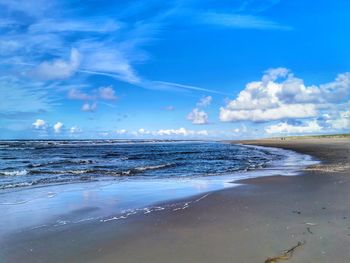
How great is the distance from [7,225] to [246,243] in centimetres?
592

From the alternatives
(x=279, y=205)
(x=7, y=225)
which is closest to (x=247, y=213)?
(x=279, y=205)

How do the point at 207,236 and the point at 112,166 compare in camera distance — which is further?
the point at 112,166

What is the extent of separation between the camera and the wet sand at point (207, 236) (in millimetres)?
5945

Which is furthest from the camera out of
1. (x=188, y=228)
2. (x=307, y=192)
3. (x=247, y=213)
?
(x=307, y=192)

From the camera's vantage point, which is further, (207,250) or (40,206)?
(40,206)

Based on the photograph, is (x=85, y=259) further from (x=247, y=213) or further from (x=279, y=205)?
(x=279, y=205)

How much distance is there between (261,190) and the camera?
43.3 feet

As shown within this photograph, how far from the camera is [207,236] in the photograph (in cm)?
704

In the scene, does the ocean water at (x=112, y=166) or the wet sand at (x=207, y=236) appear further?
the ocean water at (x=112, y=166)

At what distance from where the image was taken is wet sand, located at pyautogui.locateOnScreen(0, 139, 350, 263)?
234 inches

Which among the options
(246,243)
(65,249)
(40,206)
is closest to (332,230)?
(246,243)

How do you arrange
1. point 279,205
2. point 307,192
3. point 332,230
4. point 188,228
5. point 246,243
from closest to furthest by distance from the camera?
1. point 246,243
2. point 332,230
3. point 188,228
4. point 279,205
5. point 307,192

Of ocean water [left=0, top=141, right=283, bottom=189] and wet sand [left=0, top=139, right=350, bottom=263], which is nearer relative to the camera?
wet sand [left=0, top=139, right=350, bottom=263]

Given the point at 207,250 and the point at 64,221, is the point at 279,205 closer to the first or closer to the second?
the point at 207,250
